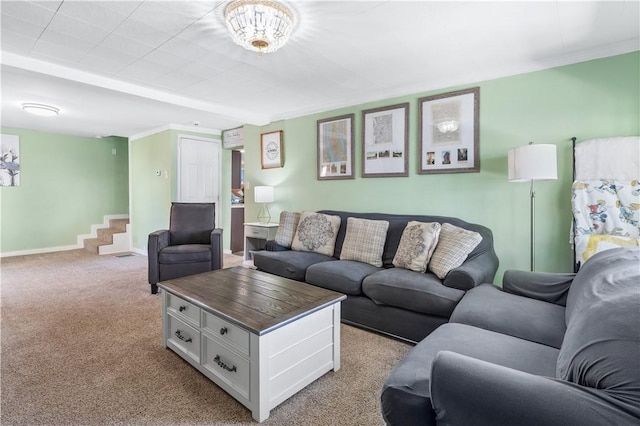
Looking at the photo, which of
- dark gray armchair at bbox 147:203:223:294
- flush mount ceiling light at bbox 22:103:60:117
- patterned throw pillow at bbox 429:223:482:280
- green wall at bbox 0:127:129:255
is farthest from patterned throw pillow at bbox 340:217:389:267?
green wall at bbox 0:127:129:255

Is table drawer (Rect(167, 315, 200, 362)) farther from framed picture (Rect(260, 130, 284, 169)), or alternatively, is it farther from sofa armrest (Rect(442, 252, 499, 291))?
framed picture (Rect(260, 130, 284, 169))

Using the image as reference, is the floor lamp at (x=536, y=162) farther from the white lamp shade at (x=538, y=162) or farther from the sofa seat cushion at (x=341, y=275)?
the sofa seat cushion at (x=341, y=275)

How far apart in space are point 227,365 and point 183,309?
556 millimetres

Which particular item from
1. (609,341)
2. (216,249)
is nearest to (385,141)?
(216,249)

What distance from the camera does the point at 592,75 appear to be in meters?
2.52

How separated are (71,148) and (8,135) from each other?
0.89 m

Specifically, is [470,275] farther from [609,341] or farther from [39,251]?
[39,251]

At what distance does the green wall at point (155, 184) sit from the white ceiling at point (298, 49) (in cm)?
140

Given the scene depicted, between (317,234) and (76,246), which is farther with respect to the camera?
(76,246)

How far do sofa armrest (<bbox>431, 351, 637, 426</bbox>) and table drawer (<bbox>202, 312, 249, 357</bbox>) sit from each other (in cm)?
97

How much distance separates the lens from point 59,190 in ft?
19.8

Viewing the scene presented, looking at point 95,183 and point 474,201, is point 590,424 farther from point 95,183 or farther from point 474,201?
point 95,183

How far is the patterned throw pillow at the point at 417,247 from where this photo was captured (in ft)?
8.61

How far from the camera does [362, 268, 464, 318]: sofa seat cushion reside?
85.4 inches
